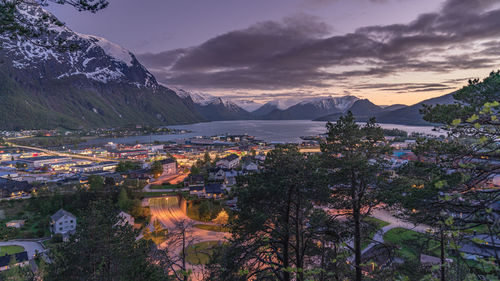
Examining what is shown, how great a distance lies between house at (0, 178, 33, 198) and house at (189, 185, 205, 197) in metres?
14.6

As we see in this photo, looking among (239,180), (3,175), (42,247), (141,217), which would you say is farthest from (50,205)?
(239,180)

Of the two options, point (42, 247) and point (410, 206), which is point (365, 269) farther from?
point (42, 247)

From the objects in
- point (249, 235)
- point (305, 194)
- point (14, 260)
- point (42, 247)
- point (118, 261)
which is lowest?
point (42, 247)

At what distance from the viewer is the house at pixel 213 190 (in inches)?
840

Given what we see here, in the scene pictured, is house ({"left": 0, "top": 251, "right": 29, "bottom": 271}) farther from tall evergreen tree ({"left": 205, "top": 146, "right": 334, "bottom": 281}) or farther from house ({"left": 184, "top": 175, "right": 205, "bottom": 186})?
house ({"left": 184, "top": 175, "right": 205, "bottom": 186})

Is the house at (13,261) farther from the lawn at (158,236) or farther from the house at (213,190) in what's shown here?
the house at (213,190)

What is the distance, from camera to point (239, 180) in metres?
5.71

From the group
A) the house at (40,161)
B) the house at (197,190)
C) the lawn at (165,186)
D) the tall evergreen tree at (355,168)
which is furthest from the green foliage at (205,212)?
the house at (40,161)

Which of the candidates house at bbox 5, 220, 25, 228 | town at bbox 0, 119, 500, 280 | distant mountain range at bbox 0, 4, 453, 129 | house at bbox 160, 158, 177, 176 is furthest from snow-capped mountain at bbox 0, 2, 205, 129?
house at bbox 5, 220, 25, 228

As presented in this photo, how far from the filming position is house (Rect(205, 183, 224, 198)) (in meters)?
21.3

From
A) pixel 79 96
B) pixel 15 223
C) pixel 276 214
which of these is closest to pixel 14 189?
pixel 15 223

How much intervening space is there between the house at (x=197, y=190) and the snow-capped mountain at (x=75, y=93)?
60.5m

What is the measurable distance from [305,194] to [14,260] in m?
13.3

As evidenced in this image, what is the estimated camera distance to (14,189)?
889 inches
